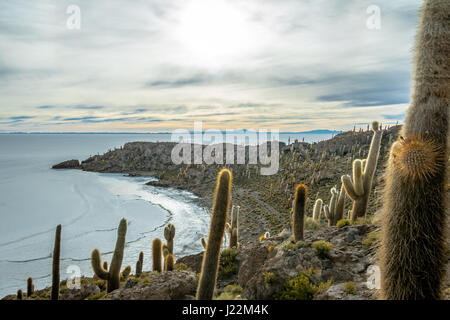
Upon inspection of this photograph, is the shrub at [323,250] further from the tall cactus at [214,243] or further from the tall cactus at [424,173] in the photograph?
the tall cactus at [424,173]

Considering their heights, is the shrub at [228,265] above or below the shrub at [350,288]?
below

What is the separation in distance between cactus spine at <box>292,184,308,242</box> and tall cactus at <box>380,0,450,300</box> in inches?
235

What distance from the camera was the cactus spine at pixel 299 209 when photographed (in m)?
9.44

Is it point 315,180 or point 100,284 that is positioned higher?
point 315,180

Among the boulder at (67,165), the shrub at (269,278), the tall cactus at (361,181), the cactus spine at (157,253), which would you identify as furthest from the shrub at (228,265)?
the boulder at (67,165)

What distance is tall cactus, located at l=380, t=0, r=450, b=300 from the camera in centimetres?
321

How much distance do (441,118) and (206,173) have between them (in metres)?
53.9

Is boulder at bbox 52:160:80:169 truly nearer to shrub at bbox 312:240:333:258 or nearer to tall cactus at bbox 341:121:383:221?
tall cactus at bbox 341:121:383:221

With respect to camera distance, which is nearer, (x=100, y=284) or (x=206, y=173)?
(x=100, y=284)

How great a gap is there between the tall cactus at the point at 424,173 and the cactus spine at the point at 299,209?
5971 mm

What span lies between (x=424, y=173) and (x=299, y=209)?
669 centimetres
